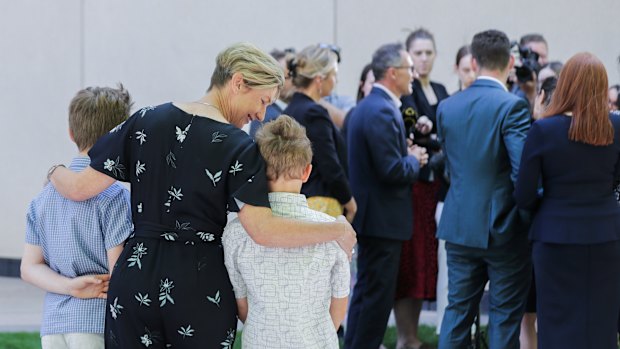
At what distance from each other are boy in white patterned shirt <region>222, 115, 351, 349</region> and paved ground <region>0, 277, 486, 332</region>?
12.4ft

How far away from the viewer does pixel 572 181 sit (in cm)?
402

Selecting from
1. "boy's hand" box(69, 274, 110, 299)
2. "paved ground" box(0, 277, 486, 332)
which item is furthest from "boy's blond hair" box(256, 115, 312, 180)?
"paved ground" box(0, 277, 486, 332)

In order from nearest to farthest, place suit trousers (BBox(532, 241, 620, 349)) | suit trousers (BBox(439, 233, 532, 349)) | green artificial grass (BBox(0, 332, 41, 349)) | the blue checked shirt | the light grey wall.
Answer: the blue checked shirt, suit trousers (BBox(532, 241, 620, 349)), suit trousers (BBox(439, 233, 532, 349)), green artificial grass (BBox(0, 332, 41, 349)), the light grey wall

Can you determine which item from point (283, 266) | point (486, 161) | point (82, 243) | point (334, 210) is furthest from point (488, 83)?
point (82, 243)

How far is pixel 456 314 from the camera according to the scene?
4.73m

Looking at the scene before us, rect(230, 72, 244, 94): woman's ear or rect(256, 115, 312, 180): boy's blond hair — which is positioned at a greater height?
rect(230, 72, 244, 94): woman's ear

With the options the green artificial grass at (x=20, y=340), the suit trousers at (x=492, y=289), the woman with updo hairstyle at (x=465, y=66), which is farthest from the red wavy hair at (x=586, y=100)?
the green artificial grass at (x=20, y=340)

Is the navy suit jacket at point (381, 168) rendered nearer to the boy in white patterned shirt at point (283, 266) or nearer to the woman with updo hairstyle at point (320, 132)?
the woman with updo hairstyle at point (320, 132)

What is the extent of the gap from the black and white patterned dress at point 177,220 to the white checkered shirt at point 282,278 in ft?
0.22

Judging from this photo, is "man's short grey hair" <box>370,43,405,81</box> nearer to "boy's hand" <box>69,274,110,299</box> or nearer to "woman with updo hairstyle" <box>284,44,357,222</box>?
"woman with updo hairstyle" <box>284,44,357,222</box>

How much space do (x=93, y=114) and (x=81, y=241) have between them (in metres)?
0.41

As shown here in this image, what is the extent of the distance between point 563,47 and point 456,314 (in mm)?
3242

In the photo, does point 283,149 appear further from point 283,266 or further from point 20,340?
point 20,340

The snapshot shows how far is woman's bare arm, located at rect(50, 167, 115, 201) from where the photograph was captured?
2840 millimetres
